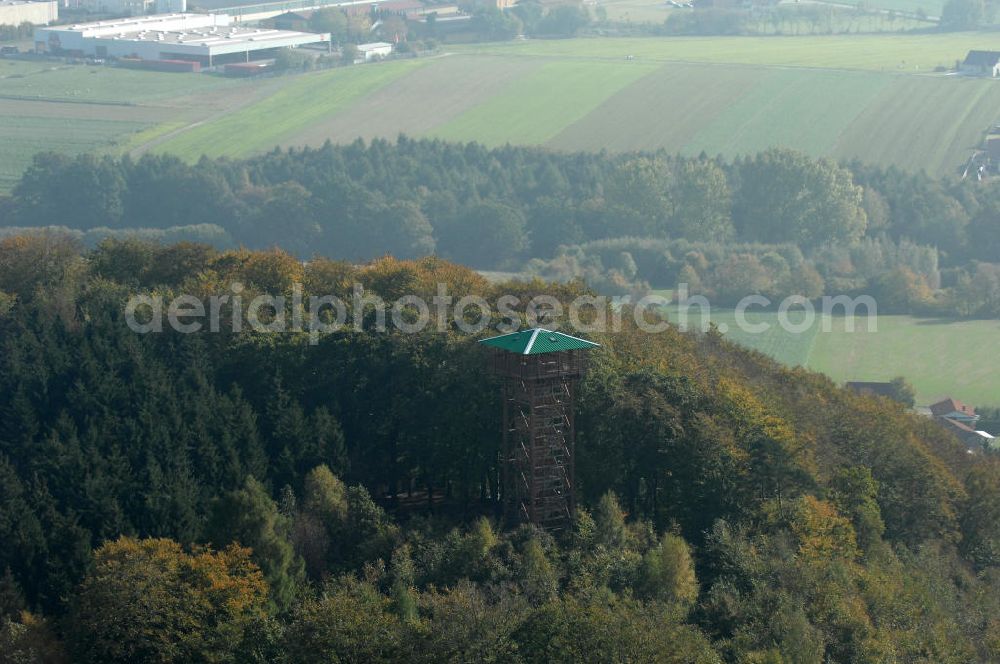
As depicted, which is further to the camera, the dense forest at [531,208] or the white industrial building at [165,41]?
the white industrial building at [165,41]

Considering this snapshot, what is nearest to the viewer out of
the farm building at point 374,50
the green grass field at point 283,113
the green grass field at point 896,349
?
the green grass field at point 896,349

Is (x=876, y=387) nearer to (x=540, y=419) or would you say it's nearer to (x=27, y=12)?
(x=540, y=419)

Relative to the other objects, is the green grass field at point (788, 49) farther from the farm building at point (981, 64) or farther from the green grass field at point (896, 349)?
the green grass field at point (896, 349)

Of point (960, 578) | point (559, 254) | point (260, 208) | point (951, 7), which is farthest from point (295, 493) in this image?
point (951, 7)

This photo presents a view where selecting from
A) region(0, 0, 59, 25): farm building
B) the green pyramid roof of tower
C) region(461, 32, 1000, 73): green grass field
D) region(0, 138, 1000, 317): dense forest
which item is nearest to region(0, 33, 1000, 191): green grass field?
region(461, 32, 1000, 73): green grass field

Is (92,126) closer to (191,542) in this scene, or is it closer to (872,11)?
(872,11)

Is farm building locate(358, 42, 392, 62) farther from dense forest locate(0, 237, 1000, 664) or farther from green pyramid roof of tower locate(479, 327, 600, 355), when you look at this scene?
green pyramid roof of tower locate(479, 327, 600, 355)

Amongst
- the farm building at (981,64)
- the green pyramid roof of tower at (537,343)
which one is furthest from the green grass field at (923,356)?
the farm building at (981,64)
